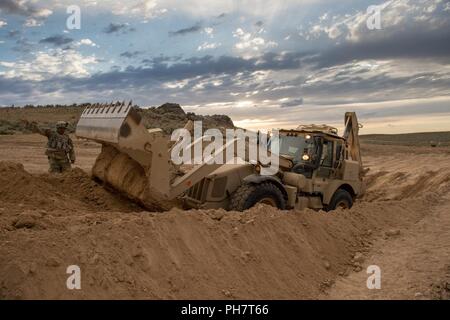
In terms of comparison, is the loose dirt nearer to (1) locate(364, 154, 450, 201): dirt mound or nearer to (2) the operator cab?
(2) the operator cab

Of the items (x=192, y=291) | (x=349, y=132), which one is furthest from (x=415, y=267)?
(x=349, y=132)

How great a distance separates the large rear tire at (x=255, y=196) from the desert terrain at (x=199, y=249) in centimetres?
99

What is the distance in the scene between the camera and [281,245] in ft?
23.2

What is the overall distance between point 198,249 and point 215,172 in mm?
3099

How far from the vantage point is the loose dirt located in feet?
16.2

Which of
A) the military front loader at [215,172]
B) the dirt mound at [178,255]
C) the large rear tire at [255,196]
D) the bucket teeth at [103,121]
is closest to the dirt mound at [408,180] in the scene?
the military front loader at [215,172]

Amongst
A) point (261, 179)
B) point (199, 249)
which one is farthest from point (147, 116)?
point (199, 249)

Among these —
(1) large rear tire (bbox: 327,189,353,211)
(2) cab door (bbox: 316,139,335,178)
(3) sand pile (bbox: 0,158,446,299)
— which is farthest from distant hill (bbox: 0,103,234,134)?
(3) sand pile (bbox: 0,158,446,299)

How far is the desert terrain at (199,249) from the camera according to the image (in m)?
4.94

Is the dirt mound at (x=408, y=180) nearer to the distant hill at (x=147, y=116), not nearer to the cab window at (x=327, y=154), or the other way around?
the cab window at (x=327, y=154)

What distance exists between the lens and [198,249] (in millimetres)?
6113

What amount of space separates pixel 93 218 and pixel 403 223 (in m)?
6.90

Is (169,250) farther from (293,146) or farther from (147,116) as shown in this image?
(147,116)
